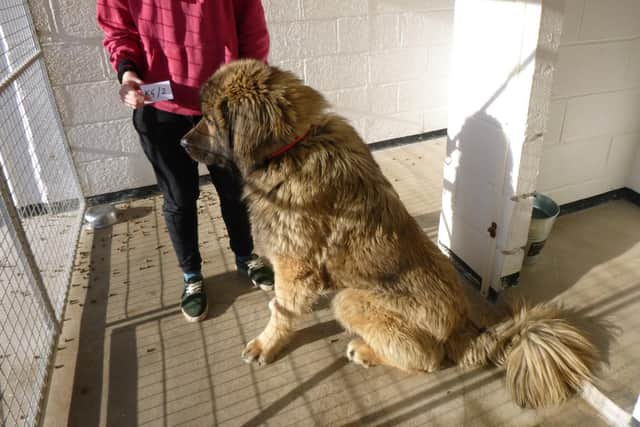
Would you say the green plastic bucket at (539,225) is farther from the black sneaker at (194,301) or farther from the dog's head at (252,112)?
the black sneaker at (194,301)

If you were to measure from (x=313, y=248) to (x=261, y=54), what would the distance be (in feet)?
3.27

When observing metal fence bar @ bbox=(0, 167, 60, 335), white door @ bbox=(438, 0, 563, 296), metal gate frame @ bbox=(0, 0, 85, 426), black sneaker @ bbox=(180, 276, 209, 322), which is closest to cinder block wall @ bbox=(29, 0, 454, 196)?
metal gate frame @ bbox=(0, 0, 85, 426)

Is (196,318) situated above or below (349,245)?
below

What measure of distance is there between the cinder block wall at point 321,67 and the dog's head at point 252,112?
7.03 feet

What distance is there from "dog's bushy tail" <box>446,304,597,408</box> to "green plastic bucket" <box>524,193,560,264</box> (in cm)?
68

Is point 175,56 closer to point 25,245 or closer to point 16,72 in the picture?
point 16,72

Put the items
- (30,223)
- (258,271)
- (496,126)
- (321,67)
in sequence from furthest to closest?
(321,67) < (30,223) < (258,271) < (496,126)

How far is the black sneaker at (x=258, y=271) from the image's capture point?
262cm

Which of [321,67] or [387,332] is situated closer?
[387,332]

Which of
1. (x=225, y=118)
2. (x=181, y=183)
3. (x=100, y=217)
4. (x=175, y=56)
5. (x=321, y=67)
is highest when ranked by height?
(x=175, y=56)

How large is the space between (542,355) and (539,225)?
95 cm

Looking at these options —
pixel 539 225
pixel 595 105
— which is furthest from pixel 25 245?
pixel 595 105

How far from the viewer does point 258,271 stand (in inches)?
105

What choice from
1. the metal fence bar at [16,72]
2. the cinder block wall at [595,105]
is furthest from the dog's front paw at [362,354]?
the metal fence bar at [16,72]
